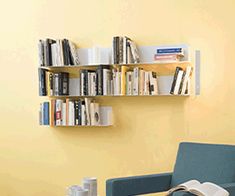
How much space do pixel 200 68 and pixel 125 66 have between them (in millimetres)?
678

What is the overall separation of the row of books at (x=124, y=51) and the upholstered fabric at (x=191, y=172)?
0.91 meters

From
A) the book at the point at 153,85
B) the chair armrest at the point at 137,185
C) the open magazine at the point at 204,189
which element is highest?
the book at the point at 153,85

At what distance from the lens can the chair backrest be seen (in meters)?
3.09

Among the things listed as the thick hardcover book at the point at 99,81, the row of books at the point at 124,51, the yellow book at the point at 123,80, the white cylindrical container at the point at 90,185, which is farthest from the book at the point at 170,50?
the white cylindrical container at the point at 90,185

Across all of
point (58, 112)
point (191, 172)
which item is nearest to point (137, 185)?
point (191, 172)

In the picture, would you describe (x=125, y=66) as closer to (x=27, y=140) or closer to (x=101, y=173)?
(x=101, y=173)

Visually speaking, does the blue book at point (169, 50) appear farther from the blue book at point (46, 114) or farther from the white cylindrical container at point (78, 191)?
the white cylindrical container at point (78, 191)

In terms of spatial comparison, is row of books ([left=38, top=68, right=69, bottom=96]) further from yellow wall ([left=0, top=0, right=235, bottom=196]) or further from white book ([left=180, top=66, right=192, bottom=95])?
white book ([left=180, top=66, right=192, bottom=95])

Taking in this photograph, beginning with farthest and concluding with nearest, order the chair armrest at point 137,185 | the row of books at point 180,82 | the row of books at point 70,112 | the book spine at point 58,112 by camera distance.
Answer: the book spine at point 58,112 → the row of books at point 70,112 → the row of books at point 180,82 → the chair armrest at point 137,185

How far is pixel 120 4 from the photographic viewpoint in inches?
157

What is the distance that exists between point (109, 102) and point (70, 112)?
15.4 inches

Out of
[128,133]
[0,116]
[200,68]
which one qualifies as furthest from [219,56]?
[0,116]

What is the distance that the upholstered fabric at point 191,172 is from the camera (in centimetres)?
306

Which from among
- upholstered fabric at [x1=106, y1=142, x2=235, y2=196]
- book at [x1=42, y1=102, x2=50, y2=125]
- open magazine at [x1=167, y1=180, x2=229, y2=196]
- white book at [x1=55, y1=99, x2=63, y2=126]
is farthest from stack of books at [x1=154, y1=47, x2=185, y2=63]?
open magazine at [x1=167, y1=180, x2=229, y2=196]
